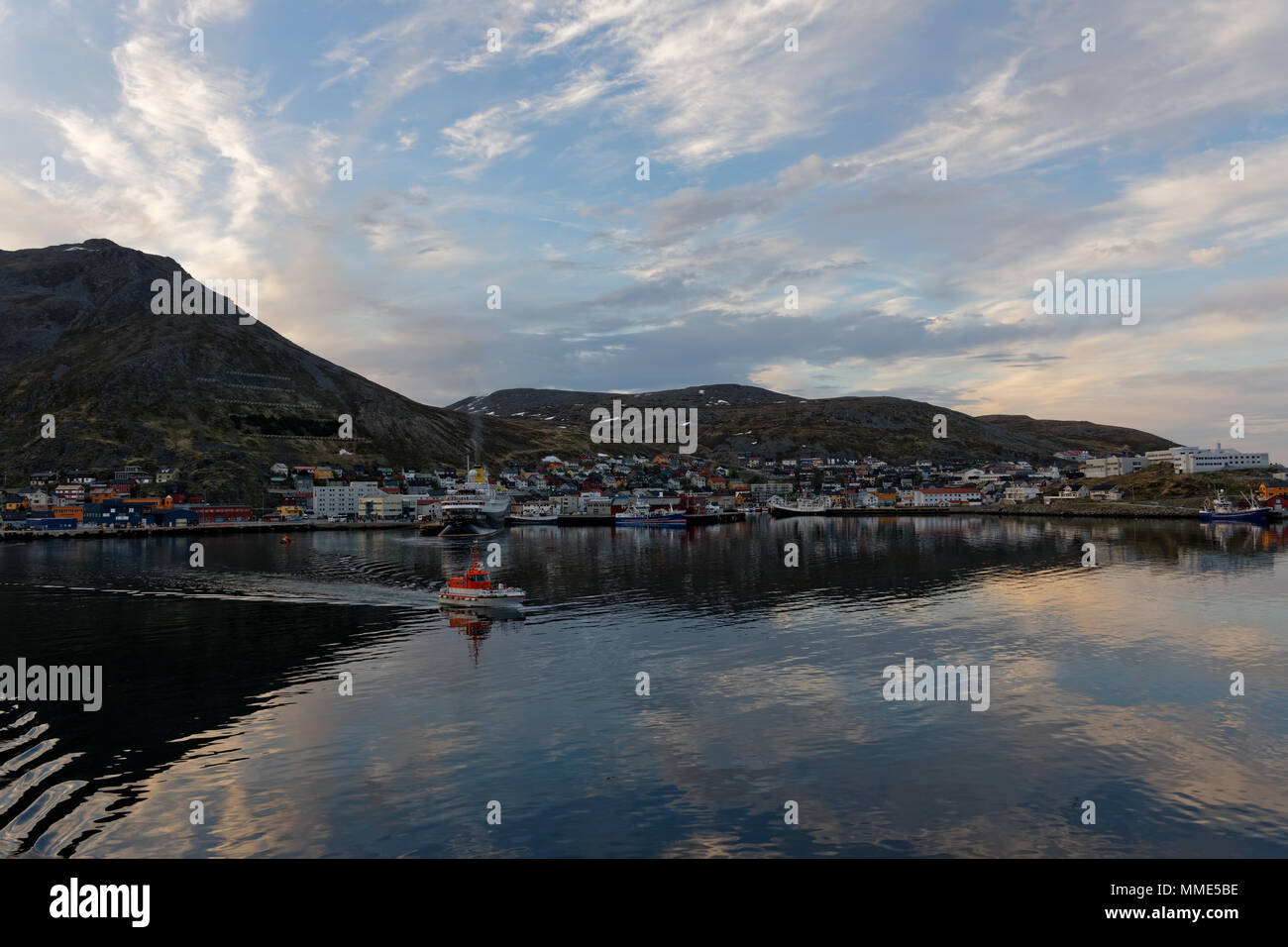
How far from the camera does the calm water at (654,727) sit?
22.7 metres

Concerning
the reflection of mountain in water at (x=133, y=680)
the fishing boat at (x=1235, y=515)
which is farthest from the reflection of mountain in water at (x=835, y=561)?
the reflection of mountain in water at (x=133, y=680)

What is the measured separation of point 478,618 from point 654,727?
31.2 metres

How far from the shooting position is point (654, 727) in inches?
1280

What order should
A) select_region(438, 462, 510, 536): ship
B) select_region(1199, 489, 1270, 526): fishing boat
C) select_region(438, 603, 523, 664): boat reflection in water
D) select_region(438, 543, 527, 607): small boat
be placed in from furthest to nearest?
select_region(438, 462, 510, 536): ship < select_region(1199, 489, 1270, 526): fishing boat < select_region(438, 543, 527, 607): small boat < select_region(438, 603, 523, 664): boat reflection in water

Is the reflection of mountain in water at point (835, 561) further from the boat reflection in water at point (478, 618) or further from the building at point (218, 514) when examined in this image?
the building at point (218, 514)

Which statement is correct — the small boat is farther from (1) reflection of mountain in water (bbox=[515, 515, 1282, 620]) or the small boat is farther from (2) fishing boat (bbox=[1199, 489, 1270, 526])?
(2) fishing boat (bbox=[1199, 489, 1270, 526])

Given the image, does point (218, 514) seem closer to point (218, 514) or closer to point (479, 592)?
point (218, 514)

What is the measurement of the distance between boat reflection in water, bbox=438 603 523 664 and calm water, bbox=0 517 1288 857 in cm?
80

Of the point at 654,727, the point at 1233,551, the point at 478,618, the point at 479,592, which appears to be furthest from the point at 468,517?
the point at 654,727

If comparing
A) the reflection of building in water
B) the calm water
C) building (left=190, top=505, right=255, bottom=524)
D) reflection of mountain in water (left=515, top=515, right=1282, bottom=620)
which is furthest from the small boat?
building (left=190, top=505, right=255, bottom=524)

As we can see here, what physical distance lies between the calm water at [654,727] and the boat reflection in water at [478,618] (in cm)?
80

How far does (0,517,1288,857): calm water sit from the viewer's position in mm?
22719
